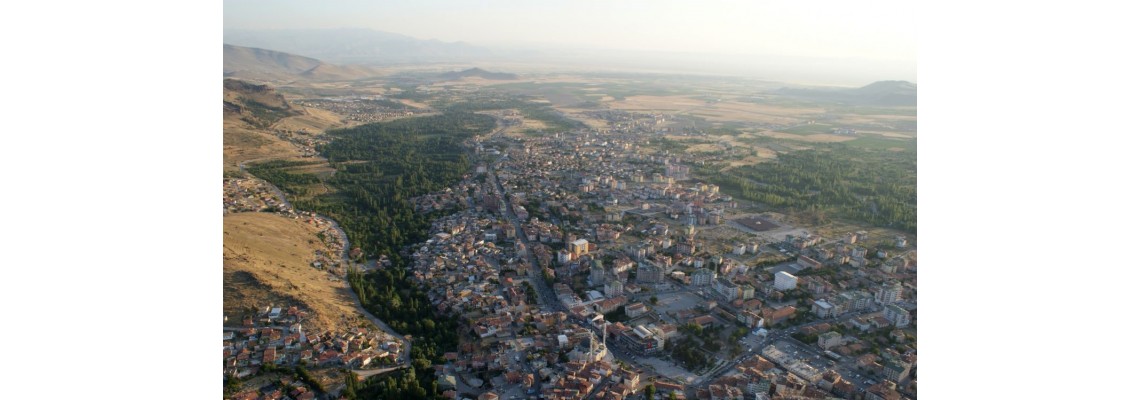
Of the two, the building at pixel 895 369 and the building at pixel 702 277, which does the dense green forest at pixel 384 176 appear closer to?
the building at pixel 702 277

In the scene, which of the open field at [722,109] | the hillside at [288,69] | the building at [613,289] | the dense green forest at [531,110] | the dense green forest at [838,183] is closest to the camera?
the building at [613,289]

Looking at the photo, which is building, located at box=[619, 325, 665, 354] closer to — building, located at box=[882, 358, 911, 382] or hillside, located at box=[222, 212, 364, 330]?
building, located at box=[882, 358, 911, 382]

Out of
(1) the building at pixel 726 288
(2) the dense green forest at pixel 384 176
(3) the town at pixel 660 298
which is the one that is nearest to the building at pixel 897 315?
(3) the town at pixel 660 298

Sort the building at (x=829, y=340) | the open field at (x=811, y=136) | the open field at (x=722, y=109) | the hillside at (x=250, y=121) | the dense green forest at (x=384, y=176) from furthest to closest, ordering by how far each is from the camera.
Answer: the open field at (x=722, y=109)
the open field at (x=811, y=136)
the hillside at (x=250, y=121)
the dense green forest at (x=384, y=176)
the building at (x=829, y=340)

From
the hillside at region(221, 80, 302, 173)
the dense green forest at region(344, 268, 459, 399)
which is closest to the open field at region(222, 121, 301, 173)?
the hillside at region(221, 80, 302, 173)

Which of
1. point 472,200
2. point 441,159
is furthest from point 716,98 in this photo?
point 472,200

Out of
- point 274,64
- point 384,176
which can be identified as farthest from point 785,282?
point 274,64

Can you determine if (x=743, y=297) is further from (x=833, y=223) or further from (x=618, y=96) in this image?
(x=618, y=96)
